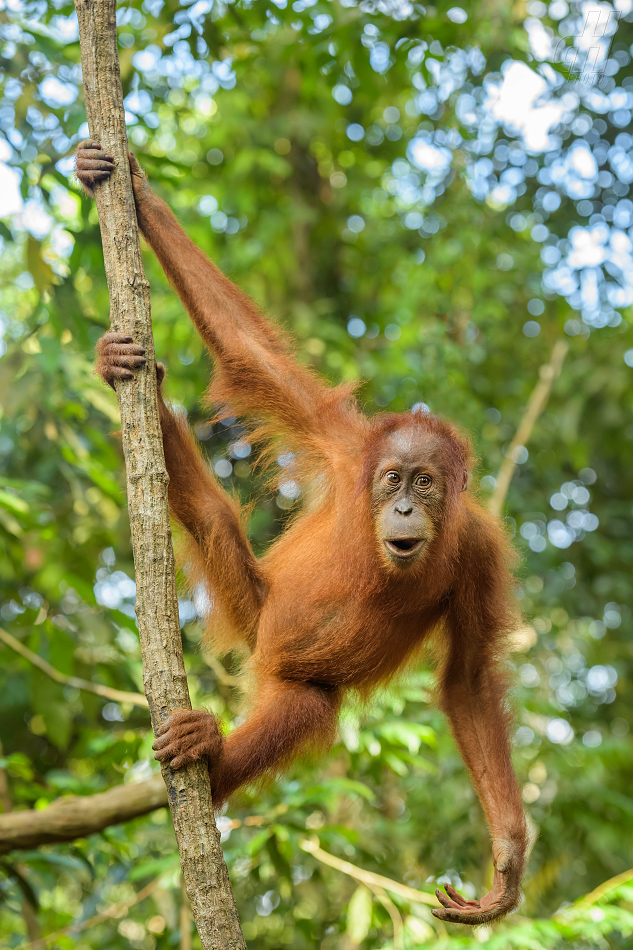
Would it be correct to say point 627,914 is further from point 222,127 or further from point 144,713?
point 222,127

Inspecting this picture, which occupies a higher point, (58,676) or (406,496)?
(406,496)

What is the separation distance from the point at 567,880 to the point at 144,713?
3.77 meters

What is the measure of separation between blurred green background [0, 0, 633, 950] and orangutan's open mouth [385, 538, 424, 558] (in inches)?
31.1

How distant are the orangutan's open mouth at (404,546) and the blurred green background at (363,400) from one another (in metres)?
0.79

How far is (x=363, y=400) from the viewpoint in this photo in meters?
5.61

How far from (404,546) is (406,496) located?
18 cm

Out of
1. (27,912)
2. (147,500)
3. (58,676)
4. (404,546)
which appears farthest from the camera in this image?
(27,912)

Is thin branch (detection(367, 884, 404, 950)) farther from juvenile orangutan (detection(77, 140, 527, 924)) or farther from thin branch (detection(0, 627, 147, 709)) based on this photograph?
thin branch (detection(0, 627, 147, 709))

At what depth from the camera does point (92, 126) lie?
2.61m

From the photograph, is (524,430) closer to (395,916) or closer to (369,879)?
(369,879)

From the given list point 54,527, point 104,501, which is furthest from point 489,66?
point 104,501

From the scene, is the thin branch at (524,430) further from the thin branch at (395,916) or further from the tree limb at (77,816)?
the tree limb at (77,816)

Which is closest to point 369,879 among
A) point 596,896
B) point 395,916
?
point 395,916

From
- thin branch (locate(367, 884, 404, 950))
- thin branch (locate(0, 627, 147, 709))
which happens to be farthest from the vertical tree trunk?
thin branch (locate(367, 884, 404, 950))
